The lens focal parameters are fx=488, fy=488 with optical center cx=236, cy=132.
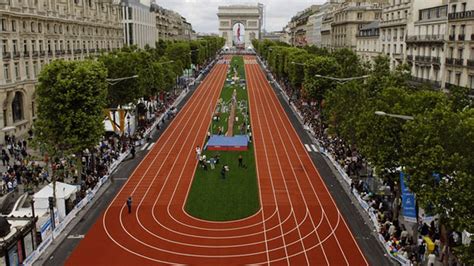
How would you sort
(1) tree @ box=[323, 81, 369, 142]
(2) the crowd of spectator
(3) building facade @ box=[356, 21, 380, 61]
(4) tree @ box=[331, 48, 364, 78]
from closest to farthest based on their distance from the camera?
(2) the crowd of spectator
(1) tree @ box=[323, 81, 369, 142]
(4) tree @ box=[331, 48, 364, 78]
(3) building facade @ box=[356, 21, 380, 61]

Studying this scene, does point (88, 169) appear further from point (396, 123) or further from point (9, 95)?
point (396, 123)

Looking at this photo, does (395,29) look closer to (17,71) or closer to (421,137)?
(421,137)

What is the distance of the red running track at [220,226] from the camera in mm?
27172

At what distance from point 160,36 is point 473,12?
128 meters

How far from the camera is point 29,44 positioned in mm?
59625

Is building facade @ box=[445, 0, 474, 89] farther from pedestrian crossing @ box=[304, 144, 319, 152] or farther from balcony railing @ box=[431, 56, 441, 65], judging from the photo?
pedestrian crossing @ box=[304, 144, 319, 152]

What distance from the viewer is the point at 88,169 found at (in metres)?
42.4

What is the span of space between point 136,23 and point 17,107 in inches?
2510

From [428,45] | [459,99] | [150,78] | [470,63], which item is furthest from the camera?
[150,78]

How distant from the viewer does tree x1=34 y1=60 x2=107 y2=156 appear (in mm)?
37062

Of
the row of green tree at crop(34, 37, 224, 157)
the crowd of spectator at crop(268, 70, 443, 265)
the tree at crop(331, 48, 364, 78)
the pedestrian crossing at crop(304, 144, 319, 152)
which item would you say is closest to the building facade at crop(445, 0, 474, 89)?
the crowd of spectator at crop(268, 70, 443, 265)

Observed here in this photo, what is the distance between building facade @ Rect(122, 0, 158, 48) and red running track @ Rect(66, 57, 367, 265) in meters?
72.0

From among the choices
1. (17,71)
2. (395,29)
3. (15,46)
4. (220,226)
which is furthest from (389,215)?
(15,46)

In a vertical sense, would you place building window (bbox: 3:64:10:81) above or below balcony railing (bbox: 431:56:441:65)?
below
